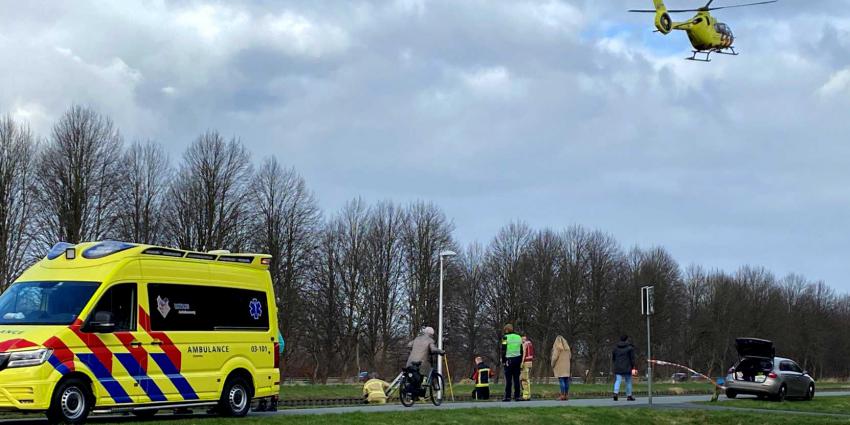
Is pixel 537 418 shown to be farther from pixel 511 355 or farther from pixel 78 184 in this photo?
pixel 78 184

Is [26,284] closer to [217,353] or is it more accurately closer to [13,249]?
[217,353]

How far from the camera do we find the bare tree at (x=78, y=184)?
51.8 m

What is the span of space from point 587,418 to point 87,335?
1037 centimetres

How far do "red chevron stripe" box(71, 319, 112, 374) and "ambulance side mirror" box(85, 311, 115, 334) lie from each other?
11cm

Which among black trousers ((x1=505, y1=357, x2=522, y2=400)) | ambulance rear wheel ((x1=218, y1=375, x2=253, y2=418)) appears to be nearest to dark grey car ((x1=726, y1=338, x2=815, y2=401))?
black trousers ((x1=505, y1=357, x2=522, y2=400))

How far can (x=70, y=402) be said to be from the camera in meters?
15.2

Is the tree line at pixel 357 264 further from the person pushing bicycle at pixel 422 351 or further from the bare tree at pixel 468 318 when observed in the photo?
the person pushing bicycle at pixel 422 351

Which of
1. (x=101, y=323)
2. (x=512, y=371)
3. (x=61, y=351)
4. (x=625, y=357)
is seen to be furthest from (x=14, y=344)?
(x=625, y=357)

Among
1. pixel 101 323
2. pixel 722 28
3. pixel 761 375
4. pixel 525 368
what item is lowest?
pixel 761 375

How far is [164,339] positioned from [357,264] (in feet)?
180

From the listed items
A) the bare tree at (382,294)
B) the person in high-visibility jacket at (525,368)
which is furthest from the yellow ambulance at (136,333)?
the bare tree at (382,294)

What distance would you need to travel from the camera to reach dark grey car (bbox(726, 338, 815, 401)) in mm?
30797

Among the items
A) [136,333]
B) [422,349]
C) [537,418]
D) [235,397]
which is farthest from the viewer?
[422,349]

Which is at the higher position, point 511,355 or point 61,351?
point 511,355
